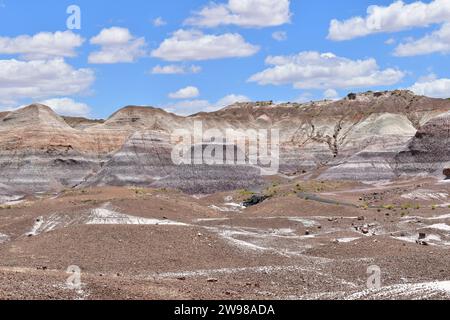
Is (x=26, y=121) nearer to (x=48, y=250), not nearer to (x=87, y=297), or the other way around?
(x=48, y=250)

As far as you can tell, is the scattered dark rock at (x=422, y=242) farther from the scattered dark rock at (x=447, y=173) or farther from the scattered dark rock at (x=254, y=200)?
the scattered dark rock at (x=447, y=173)

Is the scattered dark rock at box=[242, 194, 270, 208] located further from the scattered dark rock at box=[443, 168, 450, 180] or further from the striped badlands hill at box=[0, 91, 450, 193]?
the scattered dark rock at box=[443, 168, 450, 180]

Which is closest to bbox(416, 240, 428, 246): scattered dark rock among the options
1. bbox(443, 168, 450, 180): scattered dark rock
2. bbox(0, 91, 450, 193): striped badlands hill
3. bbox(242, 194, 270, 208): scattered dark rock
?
bbox(242, 194, 270, 208): scattered dark rock

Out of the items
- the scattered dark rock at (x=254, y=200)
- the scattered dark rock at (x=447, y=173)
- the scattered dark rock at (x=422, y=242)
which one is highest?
the scattered dark rock at (x=447, y=173)

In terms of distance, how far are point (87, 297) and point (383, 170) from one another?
6528 centimetres

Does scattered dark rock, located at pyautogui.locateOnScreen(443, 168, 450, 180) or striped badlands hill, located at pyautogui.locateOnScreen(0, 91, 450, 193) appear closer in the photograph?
scattered dark rock, located at pyautogui.locateOnScreen(443, 168, 450, 180)

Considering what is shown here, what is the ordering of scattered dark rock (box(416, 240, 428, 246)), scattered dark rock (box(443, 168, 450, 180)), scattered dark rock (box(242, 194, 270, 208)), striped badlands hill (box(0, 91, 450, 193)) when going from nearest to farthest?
scattered dark rock (box(416, 240, 428, 246))
scattered dark rock (box(242, 194, 270, 208))
scattered dark rock (box(443, 168, 450, 180))
striped badlands hill (box(0, 91, 450, 193))

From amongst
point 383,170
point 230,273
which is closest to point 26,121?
point 383,170

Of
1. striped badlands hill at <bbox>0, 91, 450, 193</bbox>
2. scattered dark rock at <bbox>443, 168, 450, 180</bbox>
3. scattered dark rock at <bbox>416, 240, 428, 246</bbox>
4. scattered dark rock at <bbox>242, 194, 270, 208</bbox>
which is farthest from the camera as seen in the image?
striped badlands hill at <bbox>0, 91, 450, 193</bbox>

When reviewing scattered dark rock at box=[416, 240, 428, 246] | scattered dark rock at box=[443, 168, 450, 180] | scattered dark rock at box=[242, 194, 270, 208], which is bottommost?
scattered dark rock at box=[242, 194, 270, 208]

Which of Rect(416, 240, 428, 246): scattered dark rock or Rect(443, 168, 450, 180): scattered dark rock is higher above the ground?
Rect(443, 168, 450, 180): scattered dark rock

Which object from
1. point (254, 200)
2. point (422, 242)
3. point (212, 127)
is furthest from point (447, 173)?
point (212, 127)

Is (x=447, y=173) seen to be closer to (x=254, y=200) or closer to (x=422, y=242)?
(x=254, y=200)

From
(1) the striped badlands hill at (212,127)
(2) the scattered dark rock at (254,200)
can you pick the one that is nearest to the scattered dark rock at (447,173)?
(1) the striped badlands hill at (212,127)
